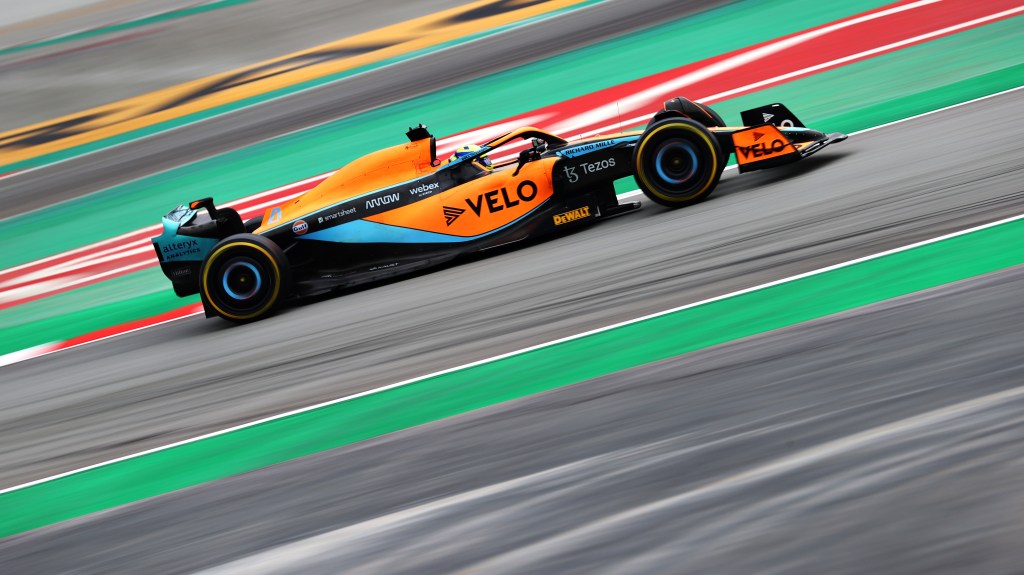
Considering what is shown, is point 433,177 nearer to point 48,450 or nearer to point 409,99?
point 48,450

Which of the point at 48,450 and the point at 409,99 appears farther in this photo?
the point at 409,99

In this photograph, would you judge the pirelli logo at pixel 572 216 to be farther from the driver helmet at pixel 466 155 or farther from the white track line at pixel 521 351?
the white track line at pixel 521 351

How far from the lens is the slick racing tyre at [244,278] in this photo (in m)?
8.14

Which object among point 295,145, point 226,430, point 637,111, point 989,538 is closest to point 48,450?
point 226,430

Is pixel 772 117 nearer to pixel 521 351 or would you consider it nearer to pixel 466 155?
pixel 466 155

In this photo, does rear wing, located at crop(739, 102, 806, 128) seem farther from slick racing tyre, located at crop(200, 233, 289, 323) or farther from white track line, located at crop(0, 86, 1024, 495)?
slick racing tyre, located at crop(200, 233, 289, 323)

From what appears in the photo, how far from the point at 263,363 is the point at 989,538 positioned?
501cm

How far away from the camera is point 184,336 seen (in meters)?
8.55

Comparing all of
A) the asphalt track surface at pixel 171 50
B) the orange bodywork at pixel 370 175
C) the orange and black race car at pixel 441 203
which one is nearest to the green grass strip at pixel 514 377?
the orange and black race car at pixel 441 203

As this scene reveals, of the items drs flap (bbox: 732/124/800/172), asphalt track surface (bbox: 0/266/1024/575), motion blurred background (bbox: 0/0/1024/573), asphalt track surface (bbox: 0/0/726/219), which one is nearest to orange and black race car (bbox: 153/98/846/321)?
drs flap (bbox: 732/124/800/172)

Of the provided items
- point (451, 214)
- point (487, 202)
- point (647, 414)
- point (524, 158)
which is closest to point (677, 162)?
point (524, 158)

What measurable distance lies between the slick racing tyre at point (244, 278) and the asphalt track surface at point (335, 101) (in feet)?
25.0

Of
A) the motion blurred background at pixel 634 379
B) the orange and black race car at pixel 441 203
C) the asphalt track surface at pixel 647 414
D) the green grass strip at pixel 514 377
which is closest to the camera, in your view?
the asphalt track surface at pixel 647 414

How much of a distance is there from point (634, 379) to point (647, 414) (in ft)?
1.44
